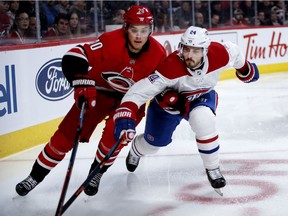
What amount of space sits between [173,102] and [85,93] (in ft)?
1.48

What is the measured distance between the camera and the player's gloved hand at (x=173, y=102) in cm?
294

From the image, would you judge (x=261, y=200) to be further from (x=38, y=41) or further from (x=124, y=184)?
(x=38, y=41)

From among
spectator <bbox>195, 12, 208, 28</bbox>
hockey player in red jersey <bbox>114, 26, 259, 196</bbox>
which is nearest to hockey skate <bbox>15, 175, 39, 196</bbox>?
hockey player in red jersey <bbox>114, 26, 259, 196</bbox>

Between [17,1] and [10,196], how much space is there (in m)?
2.30

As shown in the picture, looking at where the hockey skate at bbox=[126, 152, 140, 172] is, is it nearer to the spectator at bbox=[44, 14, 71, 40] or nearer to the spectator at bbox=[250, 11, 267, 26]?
the spectator at bbox=[44, 14, 71, 40]

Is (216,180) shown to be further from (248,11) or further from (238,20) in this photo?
(248,11)

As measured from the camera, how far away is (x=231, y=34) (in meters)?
8.57

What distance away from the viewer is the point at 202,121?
289 cm

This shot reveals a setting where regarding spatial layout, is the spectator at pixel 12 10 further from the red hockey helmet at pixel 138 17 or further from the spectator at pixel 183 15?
the spectator at pixel 183 15

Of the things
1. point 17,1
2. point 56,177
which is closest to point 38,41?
point 17,1

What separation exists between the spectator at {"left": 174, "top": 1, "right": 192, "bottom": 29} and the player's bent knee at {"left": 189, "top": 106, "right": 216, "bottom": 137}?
532cm

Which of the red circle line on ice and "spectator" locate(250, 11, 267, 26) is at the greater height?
"spectator" locate(250, 11, 267, 26)

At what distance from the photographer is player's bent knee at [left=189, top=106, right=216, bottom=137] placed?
114 inches

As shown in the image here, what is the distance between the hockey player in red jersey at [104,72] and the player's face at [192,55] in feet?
0.81
